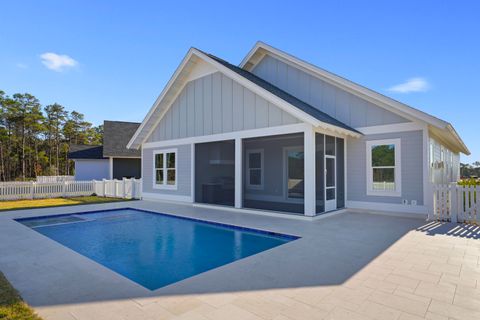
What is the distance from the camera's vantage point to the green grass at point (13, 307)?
303 centimetres

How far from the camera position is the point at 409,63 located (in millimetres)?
16422

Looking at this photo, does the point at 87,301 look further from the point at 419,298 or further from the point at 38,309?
the point at 419,298

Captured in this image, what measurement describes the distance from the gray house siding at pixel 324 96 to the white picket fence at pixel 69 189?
9.86m

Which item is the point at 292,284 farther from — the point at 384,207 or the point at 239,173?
the point at 384,207

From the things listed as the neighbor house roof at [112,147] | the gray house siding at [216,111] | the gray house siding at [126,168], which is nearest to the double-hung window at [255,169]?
the gray house siding at [216,111]

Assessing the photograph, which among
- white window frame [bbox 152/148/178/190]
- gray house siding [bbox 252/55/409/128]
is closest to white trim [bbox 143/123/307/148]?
white window frame [bbox 152/148/178/190]

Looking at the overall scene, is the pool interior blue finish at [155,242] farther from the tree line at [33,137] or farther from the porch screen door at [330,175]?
the tree line at [33,137]

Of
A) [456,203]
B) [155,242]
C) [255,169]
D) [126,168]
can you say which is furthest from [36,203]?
[456,203]

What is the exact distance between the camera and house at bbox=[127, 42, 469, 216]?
9.37 meters

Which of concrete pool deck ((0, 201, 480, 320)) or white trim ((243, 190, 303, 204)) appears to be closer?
concrete pool deck ((0, 201, 480, 320))

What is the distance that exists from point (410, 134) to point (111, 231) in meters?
10.3

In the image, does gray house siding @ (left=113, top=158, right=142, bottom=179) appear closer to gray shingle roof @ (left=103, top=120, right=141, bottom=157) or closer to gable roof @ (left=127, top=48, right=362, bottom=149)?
gray shingle roof @ (left=103, top=120, right=141, bottom=157)

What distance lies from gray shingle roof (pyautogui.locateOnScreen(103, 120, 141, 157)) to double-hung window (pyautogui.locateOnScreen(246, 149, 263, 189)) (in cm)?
1129

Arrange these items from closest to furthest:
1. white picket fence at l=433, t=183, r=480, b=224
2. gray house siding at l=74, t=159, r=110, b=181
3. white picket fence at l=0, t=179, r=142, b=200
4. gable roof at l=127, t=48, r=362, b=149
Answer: white picket fence at l=433, t=183, r=480, b=224
gable roof at l=127, t=48, r=362, b=149
white picket fence at l=0, t=179, r=142, b=200
gray house siding at l=74, t=159, r=110, b=181
